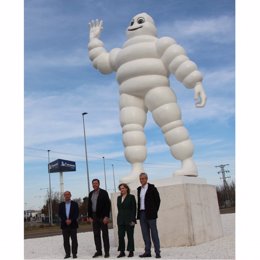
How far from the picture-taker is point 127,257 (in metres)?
5.50

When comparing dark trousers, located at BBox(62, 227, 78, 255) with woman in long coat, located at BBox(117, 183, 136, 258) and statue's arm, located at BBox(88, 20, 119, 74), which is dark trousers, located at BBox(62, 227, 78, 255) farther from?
statue's arm, located at BBox(88, 20, 119, 74)

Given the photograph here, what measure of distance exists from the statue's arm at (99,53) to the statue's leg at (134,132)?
32.4 inches

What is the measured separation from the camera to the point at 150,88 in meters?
7.10

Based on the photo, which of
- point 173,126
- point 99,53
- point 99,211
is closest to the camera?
point 99,211

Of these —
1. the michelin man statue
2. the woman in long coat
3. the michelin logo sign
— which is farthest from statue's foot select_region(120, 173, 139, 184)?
the michelin logo sign

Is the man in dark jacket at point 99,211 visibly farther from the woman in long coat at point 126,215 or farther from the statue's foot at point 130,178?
the statue's foot at point 130,178

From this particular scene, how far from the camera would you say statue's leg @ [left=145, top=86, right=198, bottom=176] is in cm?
684

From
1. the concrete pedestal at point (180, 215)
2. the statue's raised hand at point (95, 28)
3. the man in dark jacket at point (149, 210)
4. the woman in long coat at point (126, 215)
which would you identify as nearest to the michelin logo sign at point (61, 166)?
the statue's raised hand at point (95, 28)

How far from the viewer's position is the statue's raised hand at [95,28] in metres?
8.16

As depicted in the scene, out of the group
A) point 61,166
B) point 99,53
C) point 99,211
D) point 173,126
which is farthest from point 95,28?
point 61,166

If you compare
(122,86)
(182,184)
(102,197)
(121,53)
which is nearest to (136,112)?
(122,86)

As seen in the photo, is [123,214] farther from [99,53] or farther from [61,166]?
[61,166]

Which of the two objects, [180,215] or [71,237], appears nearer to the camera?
[71,237]

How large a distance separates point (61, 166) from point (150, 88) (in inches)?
1115
